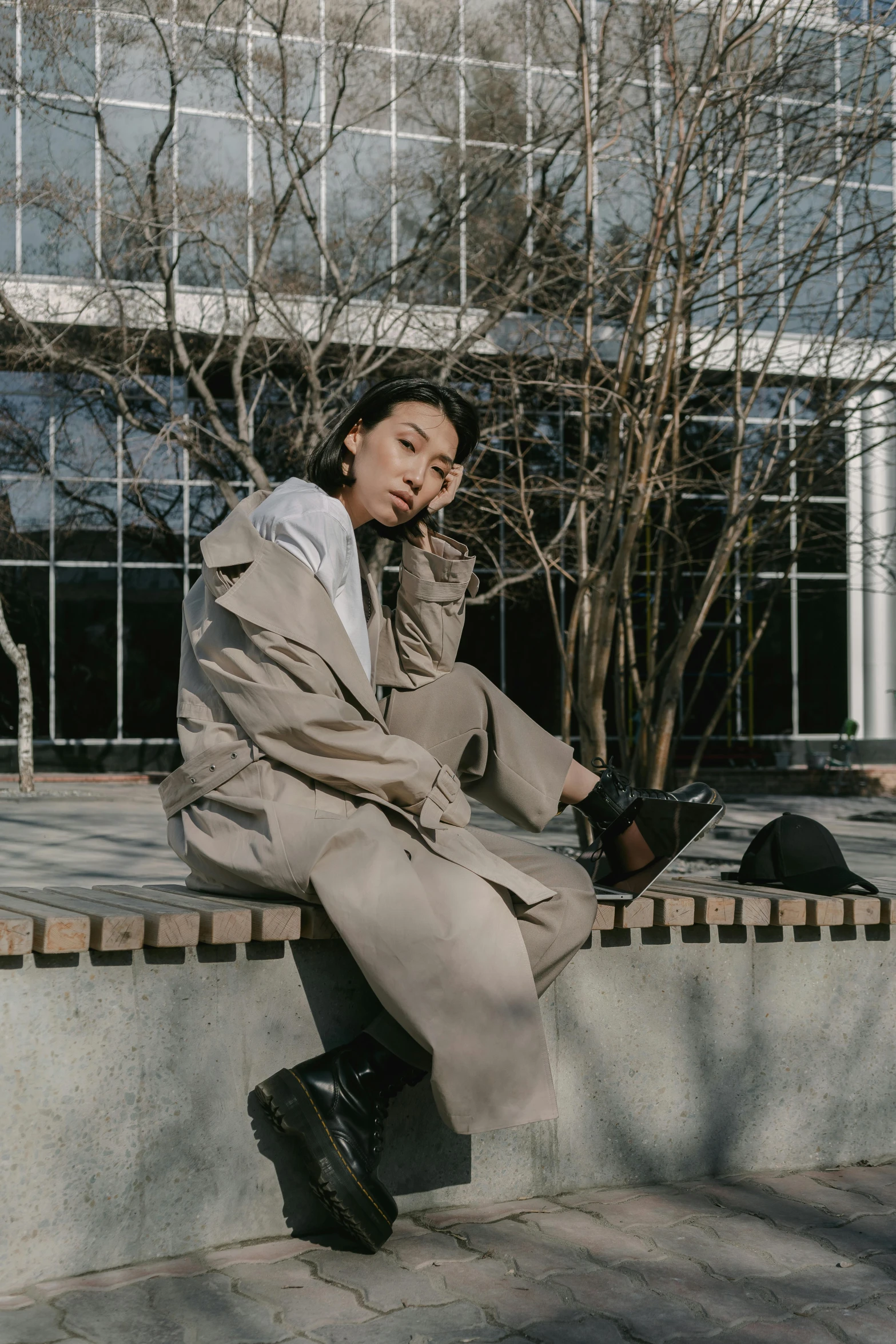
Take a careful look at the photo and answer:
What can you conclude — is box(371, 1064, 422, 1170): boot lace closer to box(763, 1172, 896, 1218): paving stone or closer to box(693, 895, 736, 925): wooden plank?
box(693, 895, 736, 925): wooden plank

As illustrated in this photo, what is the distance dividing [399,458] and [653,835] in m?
1.12

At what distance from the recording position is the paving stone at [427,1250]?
8.92 ft

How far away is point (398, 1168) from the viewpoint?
9.91 feet

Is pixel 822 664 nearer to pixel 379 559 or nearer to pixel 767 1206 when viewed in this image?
pixel 379 559

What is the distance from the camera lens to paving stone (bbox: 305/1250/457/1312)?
98.5 inches

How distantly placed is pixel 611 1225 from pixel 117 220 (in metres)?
13.1

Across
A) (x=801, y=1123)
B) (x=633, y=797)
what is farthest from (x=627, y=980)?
(x=801, y=1123)

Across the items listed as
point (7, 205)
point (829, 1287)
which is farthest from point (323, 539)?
point (7, 205)

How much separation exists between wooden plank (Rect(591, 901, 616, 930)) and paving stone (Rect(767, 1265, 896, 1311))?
2.75ft

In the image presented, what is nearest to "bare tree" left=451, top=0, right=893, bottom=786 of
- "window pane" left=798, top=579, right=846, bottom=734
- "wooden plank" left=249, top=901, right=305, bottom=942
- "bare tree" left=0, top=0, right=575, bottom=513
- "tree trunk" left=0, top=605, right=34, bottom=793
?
"bare tree" left=0, top=0, right=575, bottom=513

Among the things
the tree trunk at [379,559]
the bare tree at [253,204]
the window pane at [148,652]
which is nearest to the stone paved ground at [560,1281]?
the bare tree at [253,204]

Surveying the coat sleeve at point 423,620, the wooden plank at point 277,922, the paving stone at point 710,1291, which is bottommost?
the paving stone at point 710,1291

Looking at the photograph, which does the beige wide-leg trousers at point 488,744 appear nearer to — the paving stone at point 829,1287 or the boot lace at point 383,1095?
the boot lace at point 383,1095

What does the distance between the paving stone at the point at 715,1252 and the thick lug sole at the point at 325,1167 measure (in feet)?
2.08
